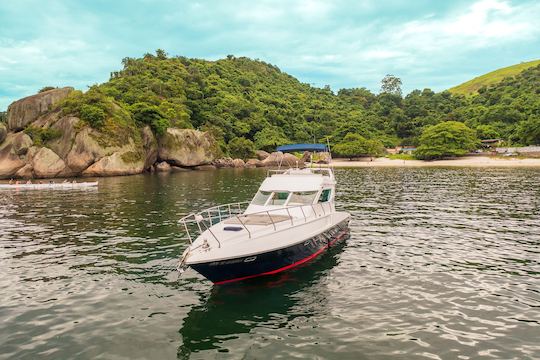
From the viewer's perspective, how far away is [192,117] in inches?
4628

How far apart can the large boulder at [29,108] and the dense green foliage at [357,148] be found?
7966 cm

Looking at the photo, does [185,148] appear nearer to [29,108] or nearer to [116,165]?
[116,165]

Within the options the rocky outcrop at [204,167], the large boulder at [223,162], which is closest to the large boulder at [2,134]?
the rocky outcrop at [204,167]

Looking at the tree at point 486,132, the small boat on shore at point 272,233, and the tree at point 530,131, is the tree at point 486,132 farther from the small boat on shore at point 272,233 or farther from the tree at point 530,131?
the small boat on shore at point 272,233

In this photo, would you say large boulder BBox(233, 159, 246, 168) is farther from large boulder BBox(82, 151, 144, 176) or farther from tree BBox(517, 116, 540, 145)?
tree BBox(517, 116, 540, 145)

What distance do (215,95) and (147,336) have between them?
131093mm

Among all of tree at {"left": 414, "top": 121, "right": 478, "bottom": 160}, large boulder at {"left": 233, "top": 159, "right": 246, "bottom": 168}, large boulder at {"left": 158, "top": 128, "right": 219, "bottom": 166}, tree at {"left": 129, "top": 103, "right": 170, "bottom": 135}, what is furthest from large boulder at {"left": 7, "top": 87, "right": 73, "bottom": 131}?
tree at {"left": 414, "top": 121, "right": 478, "bottom": 160}

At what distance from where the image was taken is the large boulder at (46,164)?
211ft

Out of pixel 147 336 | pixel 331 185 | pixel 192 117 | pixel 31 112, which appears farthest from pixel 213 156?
pixel 147 336

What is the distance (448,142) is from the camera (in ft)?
336

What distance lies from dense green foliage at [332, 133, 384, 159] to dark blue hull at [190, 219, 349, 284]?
103 m

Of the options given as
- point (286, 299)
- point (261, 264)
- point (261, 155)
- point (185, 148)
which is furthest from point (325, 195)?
point (261, 155)

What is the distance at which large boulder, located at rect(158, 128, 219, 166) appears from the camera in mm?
84438

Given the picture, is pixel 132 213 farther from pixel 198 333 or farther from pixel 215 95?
pixel 215 95
